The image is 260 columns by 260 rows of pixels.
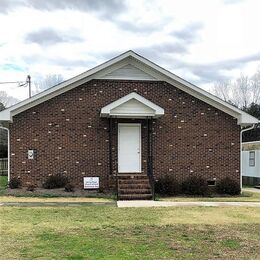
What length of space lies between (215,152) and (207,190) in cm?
228

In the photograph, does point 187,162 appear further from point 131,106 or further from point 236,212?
point 236,212

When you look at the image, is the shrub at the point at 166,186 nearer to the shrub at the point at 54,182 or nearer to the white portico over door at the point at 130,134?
the white portico over door at the point at 130,134

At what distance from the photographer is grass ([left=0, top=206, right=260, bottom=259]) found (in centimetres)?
791

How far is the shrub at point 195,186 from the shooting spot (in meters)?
19.8

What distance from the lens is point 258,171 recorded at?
102ft

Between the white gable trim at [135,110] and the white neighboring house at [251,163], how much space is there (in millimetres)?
13333

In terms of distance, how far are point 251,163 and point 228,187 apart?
40.8ft

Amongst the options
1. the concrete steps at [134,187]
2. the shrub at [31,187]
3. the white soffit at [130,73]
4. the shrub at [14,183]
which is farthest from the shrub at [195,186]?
the shrub at [14,183]

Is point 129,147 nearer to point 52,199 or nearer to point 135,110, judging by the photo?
point 135,110

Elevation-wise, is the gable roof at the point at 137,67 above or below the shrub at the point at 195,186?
above

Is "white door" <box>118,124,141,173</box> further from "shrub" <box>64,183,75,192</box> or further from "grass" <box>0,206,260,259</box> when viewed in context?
"grass" <box>0,206,260,259</box>

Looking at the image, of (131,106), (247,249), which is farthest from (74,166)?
(247,249)

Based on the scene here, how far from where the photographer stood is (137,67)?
2133 cm

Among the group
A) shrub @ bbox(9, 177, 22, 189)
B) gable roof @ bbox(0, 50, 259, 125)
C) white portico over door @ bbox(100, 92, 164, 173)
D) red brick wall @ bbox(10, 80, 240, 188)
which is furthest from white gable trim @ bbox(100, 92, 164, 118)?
shrub @ bbox(9, 177, 22, 189)
